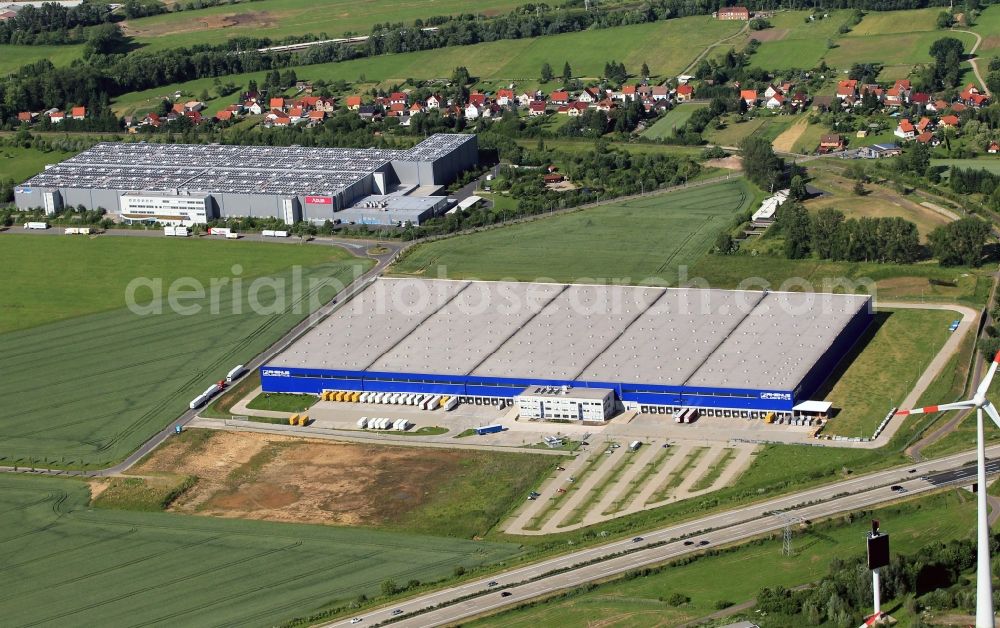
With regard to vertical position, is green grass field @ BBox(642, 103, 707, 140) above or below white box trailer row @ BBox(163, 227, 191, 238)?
above

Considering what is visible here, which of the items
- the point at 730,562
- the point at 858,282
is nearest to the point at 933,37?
the point at 858,282

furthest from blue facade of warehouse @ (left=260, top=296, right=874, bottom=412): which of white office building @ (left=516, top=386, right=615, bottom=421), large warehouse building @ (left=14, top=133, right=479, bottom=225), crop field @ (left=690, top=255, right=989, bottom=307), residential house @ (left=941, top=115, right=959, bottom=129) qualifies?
residential house @ (left=941, top=115, right=959, bottom=129)

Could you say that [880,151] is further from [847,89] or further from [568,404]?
[568,404]

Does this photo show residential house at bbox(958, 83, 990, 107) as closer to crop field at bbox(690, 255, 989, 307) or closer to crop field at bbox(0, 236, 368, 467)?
crop field at bbox(690, 255, 989, 307)

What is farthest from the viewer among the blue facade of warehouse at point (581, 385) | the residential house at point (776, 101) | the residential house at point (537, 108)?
the residential house at point (537, 108)

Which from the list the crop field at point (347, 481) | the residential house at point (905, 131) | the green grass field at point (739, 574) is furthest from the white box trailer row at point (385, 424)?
the residential house at point (905, 131)

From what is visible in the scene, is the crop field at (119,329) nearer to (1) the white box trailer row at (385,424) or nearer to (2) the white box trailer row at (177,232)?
(2) the white box trailer row at (177,232)
